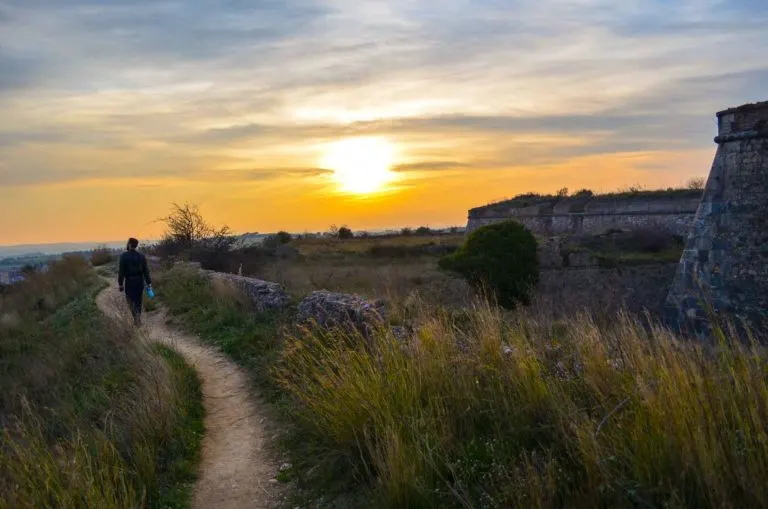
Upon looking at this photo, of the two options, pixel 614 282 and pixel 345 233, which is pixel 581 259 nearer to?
pixel 614 282

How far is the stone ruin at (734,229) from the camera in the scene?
1404 cm

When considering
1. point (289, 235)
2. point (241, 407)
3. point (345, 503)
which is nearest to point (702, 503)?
point (345, 503)

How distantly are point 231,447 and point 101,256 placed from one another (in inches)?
1371

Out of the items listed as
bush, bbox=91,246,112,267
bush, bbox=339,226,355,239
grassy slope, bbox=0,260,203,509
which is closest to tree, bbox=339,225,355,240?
bush, bbox=339,226,355,239

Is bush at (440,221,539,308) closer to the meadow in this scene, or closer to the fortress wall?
the fortress wall

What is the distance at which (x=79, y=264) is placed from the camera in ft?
112

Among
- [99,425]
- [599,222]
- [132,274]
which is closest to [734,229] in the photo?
[132,274]

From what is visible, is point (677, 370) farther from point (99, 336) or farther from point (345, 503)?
point (99, 336)

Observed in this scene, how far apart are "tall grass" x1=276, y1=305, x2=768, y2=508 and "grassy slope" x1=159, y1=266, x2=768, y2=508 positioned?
0.01 metres

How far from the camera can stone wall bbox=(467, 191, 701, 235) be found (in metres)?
33.9

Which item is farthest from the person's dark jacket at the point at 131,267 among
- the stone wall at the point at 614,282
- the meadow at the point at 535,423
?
the stone wall at the point at 614,282

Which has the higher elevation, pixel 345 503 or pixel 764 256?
pixel 764 256

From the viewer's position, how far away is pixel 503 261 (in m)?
20.8

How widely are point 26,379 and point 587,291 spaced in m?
17.9
